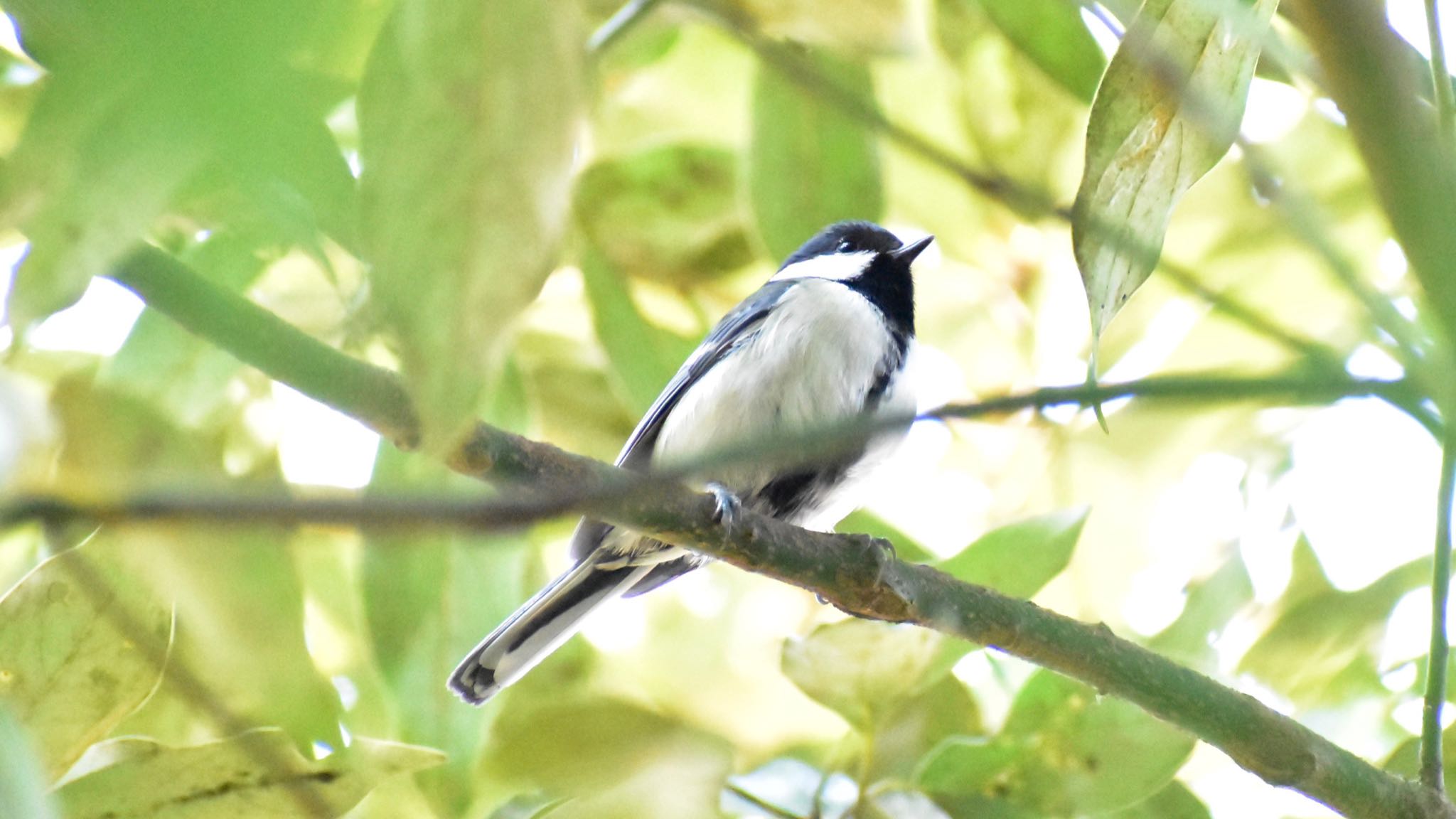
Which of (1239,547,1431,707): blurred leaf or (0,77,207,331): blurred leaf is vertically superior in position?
(0,77,207,331): blurred leaf

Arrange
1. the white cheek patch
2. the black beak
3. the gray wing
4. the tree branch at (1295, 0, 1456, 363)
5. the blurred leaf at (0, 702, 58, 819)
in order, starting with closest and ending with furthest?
the tree branch at (1295, 0, 1456, 363)
the blurred leaf at (0, 702, 58, 819)
the gray wing
the black beak
the white cheek patch

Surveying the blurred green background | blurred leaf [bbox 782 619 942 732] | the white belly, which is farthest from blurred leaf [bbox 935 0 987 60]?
blurred leaf [bbox 782 619 942 732]

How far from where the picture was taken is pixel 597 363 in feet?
4.00

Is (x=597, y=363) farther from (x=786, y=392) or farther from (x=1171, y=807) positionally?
(x=1171, y=807)

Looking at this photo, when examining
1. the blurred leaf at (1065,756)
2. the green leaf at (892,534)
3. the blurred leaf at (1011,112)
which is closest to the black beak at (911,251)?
the blurred leaf at (1011,112)

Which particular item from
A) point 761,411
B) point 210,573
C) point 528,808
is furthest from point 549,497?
point 761,411

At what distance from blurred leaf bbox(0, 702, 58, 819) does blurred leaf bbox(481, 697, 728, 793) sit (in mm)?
539

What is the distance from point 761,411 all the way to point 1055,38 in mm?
535

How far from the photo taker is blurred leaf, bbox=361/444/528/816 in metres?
0.91

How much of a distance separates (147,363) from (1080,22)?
708 mm

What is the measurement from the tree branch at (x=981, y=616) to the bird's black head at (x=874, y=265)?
2.35 ft

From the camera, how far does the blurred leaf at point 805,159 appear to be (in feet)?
3.46

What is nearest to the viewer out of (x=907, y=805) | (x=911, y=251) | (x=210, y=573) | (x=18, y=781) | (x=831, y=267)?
(x=18, y=781)

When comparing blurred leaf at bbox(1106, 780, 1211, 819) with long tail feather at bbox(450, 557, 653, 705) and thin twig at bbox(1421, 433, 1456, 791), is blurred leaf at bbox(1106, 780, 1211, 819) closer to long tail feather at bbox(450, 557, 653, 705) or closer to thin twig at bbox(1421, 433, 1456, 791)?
A: thin twig at bbox(1421, 433, 1456, 791)
